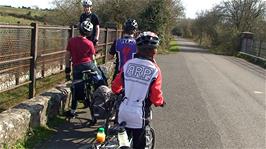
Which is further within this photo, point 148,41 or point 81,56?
point 81,56

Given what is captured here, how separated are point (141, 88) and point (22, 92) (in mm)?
5558

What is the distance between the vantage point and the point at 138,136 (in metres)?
4.38

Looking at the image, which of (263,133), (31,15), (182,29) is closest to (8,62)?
(263,133)

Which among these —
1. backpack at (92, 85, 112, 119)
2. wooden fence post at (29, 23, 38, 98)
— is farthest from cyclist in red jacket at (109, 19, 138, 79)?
wooden fence post at (29, 23, 38, 98)

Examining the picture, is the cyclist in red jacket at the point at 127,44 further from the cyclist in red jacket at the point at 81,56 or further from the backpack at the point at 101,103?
the backpack at the point at 101,103

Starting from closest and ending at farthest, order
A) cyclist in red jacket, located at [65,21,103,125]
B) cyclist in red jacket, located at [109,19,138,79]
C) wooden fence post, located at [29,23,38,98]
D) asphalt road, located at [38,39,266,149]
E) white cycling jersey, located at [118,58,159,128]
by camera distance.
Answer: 1. white cycling jersey, located at [118,58,159,128]
2. asphalt road, located at [38,39,266,149]
3. cyclist in red jacket, located at [65,21,103,125]
4. cyclist in red jacket, located at [109,19,138,79]
5. wooden fence post, located at [29,23,38,98]

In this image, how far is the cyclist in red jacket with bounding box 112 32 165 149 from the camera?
422 cm

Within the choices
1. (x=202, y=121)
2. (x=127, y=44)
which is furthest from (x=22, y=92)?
(x=202, y=121)

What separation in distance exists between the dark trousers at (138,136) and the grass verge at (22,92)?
401 cm

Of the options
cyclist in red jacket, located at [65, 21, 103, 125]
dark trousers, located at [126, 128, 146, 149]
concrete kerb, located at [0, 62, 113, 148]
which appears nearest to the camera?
dark trousers, located at [126, 128, 146, 149]

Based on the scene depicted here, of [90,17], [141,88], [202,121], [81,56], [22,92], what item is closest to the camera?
[141,88]

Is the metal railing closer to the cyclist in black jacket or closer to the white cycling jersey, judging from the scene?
the cyclist in black jacket

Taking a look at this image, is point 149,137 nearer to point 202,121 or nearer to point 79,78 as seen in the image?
point 79,78

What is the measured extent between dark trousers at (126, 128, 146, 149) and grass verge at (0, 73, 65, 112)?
4.01m
